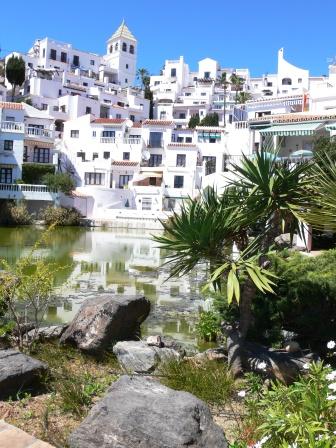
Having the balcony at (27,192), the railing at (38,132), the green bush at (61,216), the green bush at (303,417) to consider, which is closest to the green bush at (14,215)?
the green bush at (61,216)

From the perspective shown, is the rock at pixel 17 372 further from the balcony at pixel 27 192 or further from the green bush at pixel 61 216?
the balcony at pixel 27 192

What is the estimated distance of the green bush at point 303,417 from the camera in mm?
3799

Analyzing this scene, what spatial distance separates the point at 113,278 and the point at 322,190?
1417 centimetres

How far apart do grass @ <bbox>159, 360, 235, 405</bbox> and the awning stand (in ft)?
90.8

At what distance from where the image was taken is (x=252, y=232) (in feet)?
30.6

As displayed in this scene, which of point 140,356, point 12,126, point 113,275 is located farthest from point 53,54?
point 140,356

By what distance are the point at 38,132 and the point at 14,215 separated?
15292 mm

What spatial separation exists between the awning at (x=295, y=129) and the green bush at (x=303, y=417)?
97.0 feet

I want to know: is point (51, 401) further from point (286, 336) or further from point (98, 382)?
point (286, 336)

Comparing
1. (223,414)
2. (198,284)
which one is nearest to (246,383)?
(223,414)

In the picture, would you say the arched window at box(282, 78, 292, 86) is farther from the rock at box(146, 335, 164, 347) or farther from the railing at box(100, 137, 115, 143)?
the rock at box(146, 335, 164, 347)

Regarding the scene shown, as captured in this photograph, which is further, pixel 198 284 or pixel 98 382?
pixel 198 284

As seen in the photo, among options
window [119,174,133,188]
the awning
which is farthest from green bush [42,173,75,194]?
the awning

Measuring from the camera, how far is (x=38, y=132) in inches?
2298
